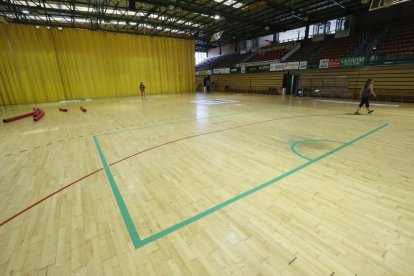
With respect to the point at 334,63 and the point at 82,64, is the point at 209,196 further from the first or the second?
the point at 82,64

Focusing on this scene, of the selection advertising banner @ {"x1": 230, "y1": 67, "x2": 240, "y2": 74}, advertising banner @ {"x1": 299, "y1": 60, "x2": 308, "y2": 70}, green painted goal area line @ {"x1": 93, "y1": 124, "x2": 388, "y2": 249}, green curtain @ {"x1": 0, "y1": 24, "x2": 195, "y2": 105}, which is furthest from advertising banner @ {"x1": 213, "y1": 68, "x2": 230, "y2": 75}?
green painted goal area line @ {"x1": 93, "y1": 124, "x2": 388, "y2": 249}

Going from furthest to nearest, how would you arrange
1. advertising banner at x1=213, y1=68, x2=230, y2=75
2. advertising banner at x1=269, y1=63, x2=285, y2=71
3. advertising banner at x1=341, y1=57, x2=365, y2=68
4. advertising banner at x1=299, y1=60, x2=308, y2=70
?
advertising banner at x1=213, y1=68, x2=230, y2=75
advertising banner at x1=269, y1=63, x2=285, y2=71
advertising banner at x1=299, y1=60, x2=308, y2=70
advertising banner at x1=341, y1=57, x2=365, y2=68

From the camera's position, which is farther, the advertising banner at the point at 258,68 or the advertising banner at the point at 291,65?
the advertising banner at the point at 258,68

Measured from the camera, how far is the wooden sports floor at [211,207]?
6.26 ft

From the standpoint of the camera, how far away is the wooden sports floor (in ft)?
6.26

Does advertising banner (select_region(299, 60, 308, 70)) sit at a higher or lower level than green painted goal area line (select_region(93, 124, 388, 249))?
higher

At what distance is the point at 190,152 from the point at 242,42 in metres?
26.7

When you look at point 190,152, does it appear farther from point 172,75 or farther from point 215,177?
point 172,75

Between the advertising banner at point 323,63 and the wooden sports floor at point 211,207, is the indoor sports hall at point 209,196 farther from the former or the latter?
the advertising banner at point 323,63

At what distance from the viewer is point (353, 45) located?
15.4m

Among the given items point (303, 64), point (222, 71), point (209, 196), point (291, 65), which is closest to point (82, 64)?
point (222, 71)

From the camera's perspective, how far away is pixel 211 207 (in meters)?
2.70

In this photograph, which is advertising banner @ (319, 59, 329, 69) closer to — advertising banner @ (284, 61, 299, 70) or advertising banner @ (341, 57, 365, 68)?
advertising banner @ (341, 57, 365, 68)

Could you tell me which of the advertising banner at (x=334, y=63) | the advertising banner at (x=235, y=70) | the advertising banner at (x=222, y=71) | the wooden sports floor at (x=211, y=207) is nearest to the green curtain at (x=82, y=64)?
the advertising banner at (x=222, y=71)
